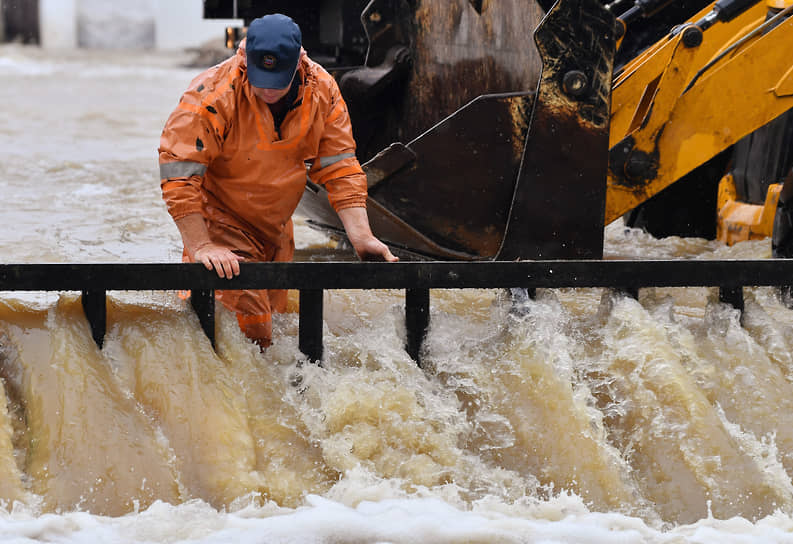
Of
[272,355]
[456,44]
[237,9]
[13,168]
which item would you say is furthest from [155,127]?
[272,355]

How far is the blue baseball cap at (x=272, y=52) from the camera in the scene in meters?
2.94

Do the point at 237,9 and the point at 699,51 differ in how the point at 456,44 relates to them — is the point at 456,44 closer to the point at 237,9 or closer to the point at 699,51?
the point at 699,51

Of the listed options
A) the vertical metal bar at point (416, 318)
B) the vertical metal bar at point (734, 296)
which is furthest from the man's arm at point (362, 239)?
the vertical metal bar at point (734, 296)

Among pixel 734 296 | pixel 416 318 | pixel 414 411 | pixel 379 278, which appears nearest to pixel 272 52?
pixel 379 278

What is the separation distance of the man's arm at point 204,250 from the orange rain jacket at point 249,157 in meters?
0.04

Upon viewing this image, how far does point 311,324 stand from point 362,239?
36 cm

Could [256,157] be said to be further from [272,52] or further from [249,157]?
[272,52]

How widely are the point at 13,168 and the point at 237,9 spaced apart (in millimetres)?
5494

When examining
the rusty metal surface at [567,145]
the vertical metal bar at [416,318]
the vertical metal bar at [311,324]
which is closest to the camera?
the vertical metal bar at [311,324]

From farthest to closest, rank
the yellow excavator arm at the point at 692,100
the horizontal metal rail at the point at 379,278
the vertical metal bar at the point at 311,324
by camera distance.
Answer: the yellow excavator arm at the point at 692,100 → the vertical metal bar at the point at 311,324 → the horizontal metal rail at the point at 379,278

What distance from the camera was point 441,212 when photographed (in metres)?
4.05

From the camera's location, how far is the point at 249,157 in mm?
3281

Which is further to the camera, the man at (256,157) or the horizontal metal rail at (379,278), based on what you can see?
the man at (256,157)

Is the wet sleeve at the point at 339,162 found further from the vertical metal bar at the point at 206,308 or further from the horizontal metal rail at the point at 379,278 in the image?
the vertical metal bar at the point at 206,308
